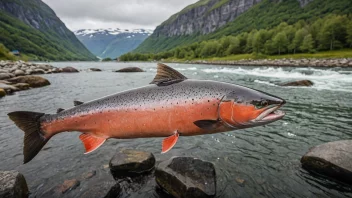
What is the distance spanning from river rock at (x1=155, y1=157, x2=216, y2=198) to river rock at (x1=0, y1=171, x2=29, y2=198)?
303 cm

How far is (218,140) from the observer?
8602 mm

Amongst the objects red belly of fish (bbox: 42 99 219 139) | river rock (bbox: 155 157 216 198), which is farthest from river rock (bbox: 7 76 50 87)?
red belly of fish (bbox: 42 99 219 139)

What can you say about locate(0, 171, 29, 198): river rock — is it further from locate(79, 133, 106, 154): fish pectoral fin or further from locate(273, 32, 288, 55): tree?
locate(273, 32, 288, 55): tree

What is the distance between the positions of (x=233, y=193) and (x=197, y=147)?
9.37ft

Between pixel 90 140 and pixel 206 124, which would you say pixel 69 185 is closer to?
pixel 90 140

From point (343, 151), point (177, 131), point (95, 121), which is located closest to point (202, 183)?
point (177, 131)

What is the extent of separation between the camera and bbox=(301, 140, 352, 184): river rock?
17.9ft

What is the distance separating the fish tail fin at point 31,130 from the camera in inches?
146

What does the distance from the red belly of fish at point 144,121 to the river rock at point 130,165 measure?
2.64m

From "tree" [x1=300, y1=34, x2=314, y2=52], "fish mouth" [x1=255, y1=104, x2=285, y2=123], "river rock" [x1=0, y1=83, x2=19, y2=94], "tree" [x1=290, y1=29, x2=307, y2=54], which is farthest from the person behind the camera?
"tree" [x1=290, y1=29, x2=307, y2=54]

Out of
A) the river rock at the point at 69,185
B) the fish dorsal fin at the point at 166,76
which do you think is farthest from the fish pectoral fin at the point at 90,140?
the river rock at the point at 69,185

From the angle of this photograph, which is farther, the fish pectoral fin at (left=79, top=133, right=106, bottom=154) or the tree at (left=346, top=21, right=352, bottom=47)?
the tree at (left=346, top=21, right=352, bottom=47)

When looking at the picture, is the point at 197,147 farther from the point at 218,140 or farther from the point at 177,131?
the point at 177,131

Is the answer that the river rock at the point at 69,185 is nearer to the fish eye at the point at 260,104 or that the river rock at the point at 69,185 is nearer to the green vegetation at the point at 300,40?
the fish eye at the point at 260,104
